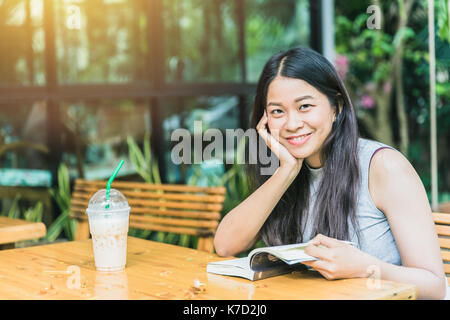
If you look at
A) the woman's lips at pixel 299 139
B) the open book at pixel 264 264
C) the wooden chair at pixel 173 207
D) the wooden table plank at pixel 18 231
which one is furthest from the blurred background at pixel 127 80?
the open book at pixel 264 264

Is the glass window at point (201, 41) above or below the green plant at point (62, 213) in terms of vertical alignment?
above

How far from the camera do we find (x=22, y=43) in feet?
13.2

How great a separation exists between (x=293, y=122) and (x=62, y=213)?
2.52 m

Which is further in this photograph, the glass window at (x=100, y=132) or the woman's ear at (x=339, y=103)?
the glass window at (x=100, y=132)

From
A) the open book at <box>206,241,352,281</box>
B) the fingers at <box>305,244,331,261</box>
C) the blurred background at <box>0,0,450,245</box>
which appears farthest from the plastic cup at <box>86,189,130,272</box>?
the blurred background at <box>0,0,450,245</box>

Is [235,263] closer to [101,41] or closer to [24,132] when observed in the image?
[24,132]

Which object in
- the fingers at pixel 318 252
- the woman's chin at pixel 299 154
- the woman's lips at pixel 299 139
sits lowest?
the fingers at pixel 318 252

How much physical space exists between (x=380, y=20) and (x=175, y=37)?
2.36m

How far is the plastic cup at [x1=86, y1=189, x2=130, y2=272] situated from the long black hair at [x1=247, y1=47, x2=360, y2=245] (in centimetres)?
47

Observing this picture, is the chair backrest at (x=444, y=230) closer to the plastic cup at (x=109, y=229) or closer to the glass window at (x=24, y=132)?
the plastic cup at (x=109, y=229)

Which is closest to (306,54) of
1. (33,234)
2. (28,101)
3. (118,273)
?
(118,273)

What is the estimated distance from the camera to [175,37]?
4.61m

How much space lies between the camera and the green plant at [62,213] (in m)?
3.90

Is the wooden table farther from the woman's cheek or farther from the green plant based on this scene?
the green plant
